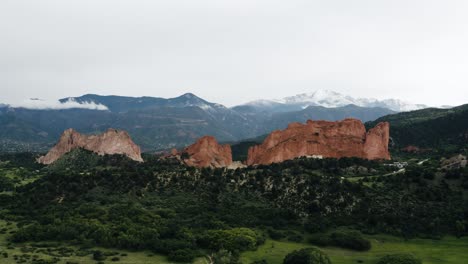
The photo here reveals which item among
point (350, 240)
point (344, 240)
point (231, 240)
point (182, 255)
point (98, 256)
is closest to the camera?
point (98, 256)

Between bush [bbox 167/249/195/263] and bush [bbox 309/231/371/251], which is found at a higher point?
bush [bbox 309/231/371/251]

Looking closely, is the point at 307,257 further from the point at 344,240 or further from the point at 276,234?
the point at 276,234

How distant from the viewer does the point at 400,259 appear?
313 ft

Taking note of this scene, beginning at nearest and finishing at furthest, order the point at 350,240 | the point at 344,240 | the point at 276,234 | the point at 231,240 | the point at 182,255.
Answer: the point at 182,255 → the point at 231,240 → the point at 350,240 → the point at 344,240 → the point at 276,234

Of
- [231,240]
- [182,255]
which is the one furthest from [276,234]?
[182,255]

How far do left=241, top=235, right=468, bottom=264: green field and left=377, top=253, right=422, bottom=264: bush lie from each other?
4.39 metres

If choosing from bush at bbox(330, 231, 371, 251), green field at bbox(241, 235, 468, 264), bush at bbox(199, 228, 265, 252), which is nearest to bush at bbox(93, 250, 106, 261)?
bush at bbox(199, 228, 265, 252)

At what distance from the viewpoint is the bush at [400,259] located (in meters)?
94.8

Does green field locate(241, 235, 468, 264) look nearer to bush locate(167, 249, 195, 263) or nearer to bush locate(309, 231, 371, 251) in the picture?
bush locate(309, 231, 371, 251)

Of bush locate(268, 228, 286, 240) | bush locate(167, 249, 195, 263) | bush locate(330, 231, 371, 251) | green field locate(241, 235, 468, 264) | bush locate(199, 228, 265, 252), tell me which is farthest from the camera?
bush locate(268, 228, 286, 240)

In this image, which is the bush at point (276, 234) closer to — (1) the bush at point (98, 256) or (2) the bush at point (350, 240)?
(2) the bush at point (350, 240)

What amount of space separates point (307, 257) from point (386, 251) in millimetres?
24399

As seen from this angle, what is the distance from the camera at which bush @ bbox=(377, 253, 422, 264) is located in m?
94.8

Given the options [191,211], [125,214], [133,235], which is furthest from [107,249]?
[191,211]
